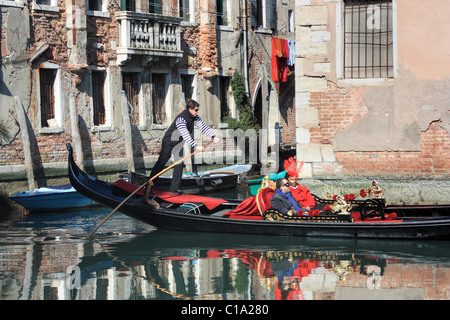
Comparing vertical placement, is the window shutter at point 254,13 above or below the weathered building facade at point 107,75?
above

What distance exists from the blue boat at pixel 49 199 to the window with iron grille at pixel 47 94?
1.58m

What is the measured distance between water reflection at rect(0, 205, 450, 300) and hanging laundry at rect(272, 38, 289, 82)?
9902 millimetres

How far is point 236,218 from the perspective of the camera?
8281mm

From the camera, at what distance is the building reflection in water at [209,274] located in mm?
5707

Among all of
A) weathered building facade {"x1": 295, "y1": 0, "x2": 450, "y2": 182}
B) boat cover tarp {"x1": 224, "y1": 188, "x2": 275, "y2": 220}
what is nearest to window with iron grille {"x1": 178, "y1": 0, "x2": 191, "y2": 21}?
weathered building facade {"x1": 295, "y1": 0, "x2": 450, "y2": 182}

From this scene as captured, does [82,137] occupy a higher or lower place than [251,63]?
lower

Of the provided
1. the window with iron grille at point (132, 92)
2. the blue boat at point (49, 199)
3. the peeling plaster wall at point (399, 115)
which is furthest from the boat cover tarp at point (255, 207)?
the window with iron grille at point (132, 92)

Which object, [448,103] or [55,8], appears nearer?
[448,103]

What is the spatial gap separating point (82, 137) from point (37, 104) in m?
1.08

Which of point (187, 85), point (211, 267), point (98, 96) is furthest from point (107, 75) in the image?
point (211, 267)

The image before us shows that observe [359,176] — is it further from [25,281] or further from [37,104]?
[37,104]

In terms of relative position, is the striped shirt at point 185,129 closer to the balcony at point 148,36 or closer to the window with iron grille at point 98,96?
the window with iron grille at point 98,96

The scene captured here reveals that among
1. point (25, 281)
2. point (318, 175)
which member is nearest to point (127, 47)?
point (318, 175)

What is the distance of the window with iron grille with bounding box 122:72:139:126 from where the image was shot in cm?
1434
